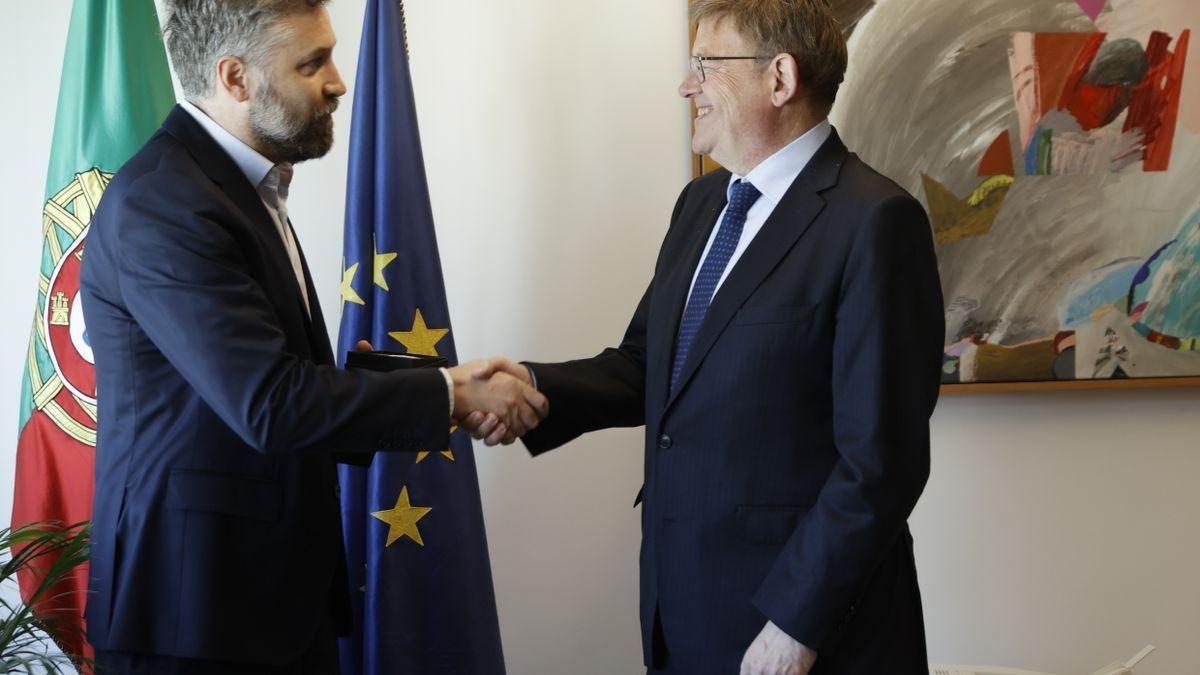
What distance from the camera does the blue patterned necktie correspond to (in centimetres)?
181

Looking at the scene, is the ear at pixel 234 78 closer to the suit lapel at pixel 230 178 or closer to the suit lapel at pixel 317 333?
the suit lapel at pixel 230 178

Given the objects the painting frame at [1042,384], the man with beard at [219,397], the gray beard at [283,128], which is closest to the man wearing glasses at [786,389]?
the man with beard at [219,397]

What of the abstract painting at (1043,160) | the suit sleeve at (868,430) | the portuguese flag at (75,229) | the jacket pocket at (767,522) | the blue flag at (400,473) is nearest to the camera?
the suit sleeve at (868,430)

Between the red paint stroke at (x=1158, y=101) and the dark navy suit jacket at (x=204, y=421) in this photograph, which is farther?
the red paint stroke at (x=1158, y=101)

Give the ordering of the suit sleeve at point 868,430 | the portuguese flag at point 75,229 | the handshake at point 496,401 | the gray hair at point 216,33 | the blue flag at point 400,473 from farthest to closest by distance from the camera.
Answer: the blue flag at point 400,473 < the portuguese flag at point 75,229 < the handshake at point 496,401 < the gray hair at point 216,33 < the suit sleeve at point 868,430

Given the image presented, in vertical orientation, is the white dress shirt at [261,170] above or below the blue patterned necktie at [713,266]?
above

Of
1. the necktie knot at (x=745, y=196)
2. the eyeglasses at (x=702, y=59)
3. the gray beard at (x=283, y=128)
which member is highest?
the eyeglasses at (x=702, y=59)

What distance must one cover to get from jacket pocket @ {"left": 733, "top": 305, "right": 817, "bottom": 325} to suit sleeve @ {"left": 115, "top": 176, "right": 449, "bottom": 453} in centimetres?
69

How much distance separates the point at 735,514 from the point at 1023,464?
5.53ft

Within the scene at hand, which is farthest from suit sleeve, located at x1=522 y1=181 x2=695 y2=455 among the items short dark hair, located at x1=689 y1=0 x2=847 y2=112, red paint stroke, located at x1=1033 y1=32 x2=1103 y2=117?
red paint stroke, located at x1=1033 y1=32 x2=1103 y2=117

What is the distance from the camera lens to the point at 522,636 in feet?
9.88

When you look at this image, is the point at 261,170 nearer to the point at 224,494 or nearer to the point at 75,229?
the point at 224,494

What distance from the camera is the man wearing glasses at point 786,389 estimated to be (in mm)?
1577

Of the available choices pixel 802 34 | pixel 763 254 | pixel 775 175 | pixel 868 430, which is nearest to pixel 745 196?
pixel 775 175
